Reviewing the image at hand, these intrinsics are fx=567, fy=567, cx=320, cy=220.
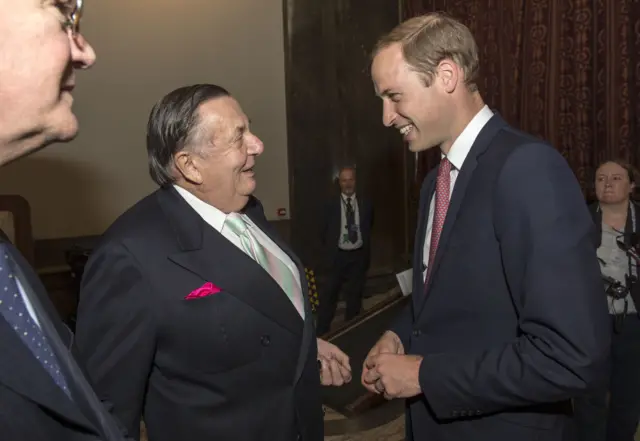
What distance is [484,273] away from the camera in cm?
143

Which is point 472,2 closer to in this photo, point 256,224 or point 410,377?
point 256,224

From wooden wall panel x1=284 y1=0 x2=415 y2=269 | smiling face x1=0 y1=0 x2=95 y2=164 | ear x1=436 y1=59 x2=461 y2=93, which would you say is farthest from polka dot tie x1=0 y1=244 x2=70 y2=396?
wooden wall panel x1=284 y1=0 x2=415 y2=269

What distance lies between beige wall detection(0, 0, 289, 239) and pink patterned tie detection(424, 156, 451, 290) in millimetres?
4435

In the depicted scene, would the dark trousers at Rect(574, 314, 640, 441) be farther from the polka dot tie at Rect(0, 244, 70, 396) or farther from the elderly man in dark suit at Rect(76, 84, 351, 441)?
the polka dot tie at Rect(0, 244, 70, 396)

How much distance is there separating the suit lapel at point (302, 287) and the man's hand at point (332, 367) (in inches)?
10.1

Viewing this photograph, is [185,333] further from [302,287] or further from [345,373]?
[345,373]

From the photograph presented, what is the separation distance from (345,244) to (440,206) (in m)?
4.81

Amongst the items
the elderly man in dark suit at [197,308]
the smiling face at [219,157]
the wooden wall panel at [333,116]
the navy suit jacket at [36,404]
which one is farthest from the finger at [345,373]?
the wooden wall panel at [333,116]

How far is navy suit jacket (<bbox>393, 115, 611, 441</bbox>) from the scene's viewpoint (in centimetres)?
126

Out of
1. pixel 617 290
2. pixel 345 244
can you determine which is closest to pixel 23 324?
pixel 617 290

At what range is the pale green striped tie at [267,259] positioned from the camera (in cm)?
188

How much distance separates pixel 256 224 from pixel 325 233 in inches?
175

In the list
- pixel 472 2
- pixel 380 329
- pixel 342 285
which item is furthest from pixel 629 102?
pixel 342 285

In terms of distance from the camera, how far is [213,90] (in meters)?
1.81
